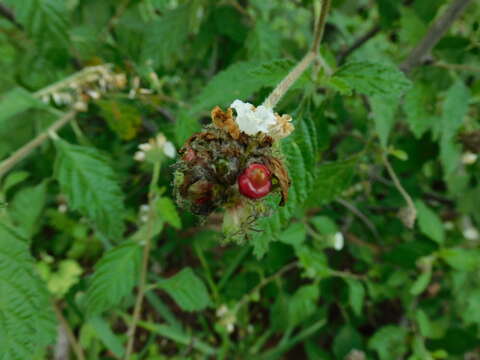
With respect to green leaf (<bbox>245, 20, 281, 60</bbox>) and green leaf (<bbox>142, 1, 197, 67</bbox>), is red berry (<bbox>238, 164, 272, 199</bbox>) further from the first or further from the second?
green leaf (<bbox>142, 1, 197, 67</bbox>)

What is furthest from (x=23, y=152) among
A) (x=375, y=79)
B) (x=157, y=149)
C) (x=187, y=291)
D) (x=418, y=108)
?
(x=418, y=108)

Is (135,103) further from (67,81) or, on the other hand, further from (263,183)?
(263,183)

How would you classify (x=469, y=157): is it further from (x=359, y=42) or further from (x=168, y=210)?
(x=168, y=210)

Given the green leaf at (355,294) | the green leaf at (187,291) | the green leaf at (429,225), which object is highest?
the green leaf at (187,291)

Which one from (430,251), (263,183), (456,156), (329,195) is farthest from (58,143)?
(430,251)

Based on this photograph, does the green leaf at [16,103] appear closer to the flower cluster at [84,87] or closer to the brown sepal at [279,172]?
the flower cluster at [84,87]

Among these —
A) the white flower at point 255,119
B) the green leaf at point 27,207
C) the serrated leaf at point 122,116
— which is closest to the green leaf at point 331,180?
the white flower at point 255,119
